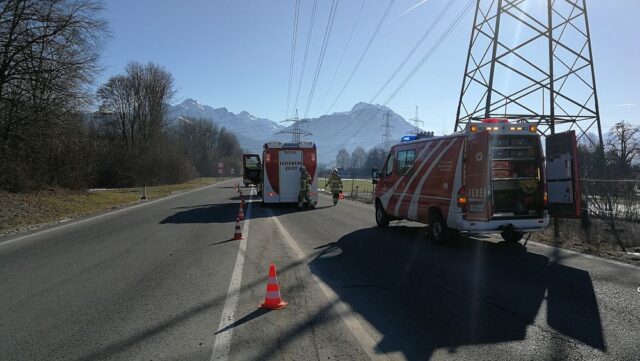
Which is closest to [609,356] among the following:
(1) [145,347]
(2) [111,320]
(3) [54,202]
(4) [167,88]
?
(1) [145,347]

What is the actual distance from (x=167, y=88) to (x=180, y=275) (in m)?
65.1

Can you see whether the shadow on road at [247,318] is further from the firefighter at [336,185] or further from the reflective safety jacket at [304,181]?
the firefighter at [336,185]

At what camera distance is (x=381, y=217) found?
45.2 feet

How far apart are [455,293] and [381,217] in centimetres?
754

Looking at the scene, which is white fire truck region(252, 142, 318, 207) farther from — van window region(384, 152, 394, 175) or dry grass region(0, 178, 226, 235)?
van window region(384, 152, 394, 175)

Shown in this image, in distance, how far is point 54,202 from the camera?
22297 mm

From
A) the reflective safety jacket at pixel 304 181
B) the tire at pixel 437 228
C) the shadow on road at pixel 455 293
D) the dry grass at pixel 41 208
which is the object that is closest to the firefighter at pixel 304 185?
the reflective safety jacket at pixel 304 181

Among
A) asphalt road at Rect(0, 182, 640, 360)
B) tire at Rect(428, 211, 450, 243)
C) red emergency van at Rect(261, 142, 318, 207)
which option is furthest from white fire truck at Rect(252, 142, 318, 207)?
tire at Rect(428, 211, 450, 243)

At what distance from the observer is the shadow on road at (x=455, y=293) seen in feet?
15.3

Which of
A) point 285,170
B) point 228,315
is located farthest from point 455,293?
point 285,170

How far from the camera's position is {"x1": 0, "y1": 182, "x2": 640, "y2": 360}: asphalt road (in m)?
4.38

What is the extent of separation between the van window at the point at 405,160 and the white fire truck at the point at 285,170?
9.53 metres

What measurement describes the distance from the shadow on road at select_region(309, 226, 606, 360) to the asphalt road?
2 centimetres

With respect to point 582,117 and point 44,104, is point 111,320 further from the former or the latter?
point 44,104
